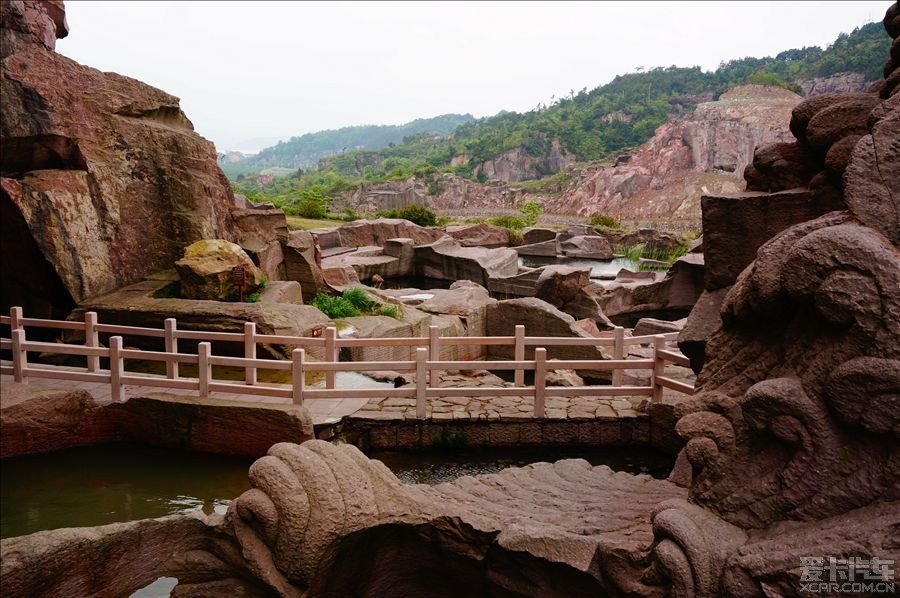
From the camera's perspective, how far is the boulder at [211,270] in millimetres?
9328

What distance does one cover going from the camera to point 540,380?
6.80 metres

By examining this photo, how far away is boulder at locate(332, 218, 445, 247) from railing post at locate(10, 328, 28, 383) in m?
18.8

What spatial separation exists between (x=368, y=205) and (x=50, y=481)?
46624 mm

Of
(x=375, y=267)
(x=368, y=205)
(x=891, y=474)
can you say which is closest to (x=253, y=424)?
(x=891, y=474)

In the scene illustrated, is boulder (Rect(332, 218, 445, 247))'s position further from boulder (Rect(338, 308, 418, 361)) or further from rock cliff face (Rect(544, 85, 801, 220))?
rock cliff face (Rect(544, 85, 801, 220))

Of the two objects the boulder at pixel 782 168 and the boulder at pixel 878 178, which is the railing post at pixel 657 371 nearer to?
the boulder at pixel 782 168

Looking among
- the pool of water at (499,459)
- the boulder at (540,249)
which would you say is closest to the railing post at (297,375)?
the pool of water at (499,459)

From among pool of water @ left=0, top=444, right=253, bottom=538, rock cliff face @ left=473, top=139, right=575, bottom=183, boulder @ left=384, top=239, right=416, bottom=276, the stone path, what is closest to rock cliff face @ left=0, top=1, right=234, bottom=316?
pool of water @ left=0, top=444, right=253, bottom=538

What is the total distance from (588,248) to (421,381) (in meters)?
24.6

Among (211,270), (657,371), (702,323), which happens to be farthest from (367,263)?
(702,323)

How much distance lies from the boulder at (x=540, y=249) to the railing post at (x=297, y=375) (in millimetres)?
23358

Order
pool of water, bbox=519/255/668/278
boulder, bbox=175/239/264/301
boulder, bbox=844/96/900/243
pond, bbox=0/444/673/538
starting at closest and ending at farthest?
boulder, bbox=844/96/900/243, pond, bbox=0/444/673/538, boulder, bbox=175/239/264/301, pool of water, bbox=519/255/668/278

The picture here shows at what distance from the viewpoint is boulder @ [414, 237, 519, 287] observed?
20.9 metres

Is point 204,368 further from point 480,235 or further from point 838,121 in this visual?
point 480,235
